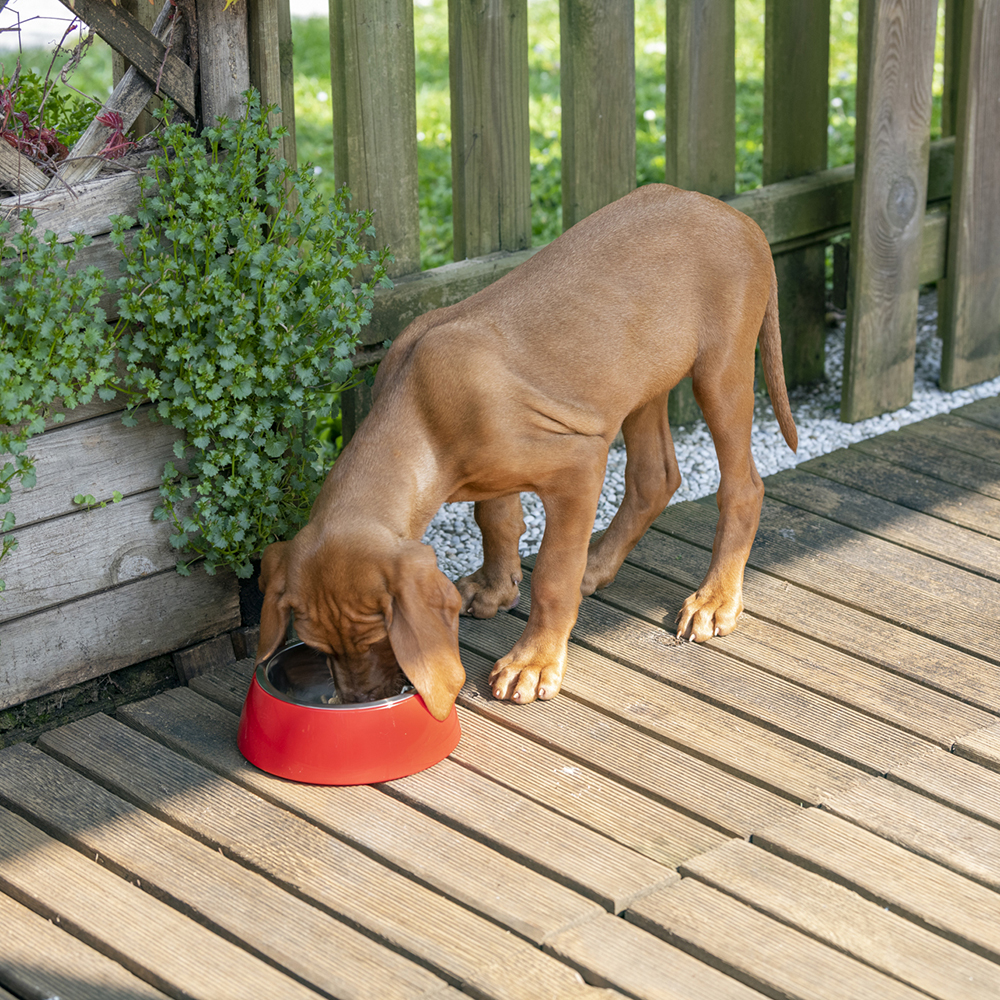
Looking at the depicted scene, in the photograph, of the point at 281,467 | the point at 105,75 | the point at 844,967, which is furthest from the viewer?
the point at 105,75

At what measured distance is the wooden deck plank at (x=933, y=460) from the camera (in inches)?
195

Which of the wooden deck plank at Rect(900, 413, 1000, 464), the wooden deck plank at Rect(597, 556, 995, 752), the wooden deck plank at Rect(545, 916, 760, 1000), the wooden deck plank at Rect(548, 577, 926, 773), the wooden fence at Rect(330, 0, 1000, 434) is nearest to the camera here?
the wooden deck plank at Rect(545, 916, 760, 1000)

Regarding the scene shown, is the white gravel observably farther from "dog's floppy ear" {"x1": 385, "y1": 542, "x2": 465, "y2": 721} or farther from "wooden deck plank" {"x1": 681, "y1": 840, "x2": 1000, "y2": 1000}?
"wooden deck plank" {"x1": 681, "y1": 840, "x2": 1000, "y2": 1000}

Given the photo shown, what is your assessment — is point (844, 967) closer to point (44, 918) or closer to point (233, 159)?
point (44, 918)

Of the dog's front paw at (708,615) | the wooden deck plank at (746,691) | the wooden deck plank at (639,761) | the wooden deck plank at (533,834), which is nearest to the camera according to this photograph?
the wooden deck plank at (533,834)

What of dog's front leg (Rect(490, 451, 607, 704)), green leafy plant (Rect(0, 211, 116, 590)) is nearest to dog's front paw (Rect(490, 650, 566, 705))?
dog's front leg (Rect(490, 451, 607, 704))

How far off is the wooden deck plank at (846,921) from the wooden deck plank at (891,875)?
0.09 ft

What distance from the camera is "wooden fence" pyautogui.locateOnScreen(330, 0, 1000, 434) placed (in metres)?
4.35

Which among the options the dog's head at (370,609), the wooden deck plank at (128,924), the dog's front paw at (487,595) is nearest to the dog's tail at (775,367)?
the dog's front paw at (487,595)

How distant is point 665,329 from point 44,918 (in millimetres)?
2174

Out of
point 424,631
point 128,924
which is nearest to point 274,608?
point 424,631

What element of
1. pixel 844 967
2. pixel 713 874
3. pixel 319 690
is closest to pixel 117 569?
pixel 319 690

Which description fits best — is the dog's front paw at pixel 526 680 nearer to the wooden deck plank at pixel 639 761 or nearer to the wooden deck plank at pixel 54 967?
the wooden deck plank at pixel 639 761

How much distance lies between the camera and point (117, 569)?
3.72m
